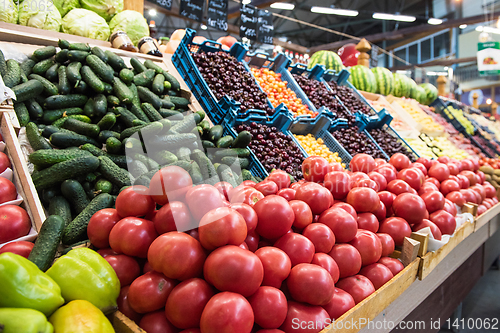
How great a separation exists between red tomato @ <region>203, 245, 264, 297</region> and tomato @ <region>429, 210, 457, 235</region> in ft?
4.66

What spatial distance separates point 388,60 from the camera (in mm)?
20844

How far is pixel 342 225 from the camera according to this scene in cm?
119

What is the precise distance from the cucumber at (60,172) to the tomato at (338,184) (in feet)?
4.40

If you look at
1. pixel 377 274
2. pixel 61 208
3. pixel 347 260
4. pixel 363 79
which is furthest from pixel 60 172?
pixel 363 79

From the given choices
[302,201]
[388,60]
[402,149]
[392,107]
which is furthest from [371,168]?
[388,60]

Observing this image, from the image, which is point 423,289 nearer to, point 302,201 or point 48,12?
point 302,201

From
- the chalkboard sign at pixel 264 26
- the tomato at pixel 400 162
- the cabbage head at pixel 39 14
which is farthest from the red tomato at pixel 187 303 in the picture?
the chalkboard sign at pixel 264 26

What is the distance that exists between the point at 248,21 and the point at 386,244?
4778 mm

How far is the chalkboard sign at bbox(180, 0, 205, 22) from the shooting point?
459cm

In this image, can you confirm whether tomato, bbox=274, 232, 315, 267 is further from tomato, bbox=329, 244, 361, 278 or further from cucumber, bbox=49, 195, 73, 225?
cucumber, bbox=49, 195, 73, 225

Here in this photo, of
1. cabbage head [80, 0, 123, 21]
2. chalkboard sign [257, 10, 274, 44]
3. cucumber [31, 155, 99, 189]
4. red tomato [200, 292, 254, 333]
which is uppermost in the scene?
cabbage head [80, 0, 123, 21]

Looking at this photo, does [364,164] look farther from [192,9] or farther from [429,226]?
[192,9]

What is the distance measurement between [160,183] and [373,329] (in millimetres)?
1004

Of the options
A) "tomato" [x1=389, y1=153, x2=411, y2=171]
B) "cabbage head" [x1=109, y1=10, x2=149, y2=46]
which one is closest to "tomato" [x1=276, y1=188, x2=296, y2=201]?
"tomato" [x1=389, y1=153, x2=411, y2=171]
